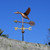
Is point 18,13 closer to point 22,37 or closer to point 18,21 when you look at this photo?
point 18,21

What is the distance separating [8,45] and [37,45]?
204cm

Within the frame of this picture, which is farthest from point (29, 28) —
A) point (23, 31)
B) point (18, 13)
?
point (18, 13)

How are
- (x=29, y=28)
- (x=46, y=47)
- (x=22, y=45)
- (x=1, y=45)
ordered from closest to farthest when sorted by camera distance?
(x=1, y=45) < (x=22, y=45) < (x=46, y=47) < (x=29, y=28)

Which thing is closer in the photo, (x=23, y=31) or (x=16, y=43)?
(x=16, y=43)

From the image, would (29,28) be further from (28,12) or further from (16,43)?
(16,43)

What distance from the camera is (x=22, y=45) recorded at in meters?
10.7

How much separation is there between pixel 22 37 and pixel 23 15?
72.6 inches

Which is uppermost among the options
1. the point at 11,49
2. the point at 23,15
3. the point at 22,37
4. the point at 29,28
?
the point at 23,15

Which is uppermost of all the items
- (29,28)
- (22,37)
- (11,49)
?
(29,28)

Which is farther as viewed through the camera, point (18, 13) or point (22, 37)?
point (18, 13)

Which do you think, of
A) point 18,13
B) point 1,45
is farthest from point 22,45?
point 18,13

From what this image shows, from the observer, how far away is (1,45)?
9961mm

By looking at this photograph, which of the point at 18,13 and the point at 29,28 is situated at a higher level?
the point at 18,13

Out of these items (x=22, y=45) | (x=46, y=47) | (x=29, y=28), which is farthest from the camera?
(x=29, y=28)
